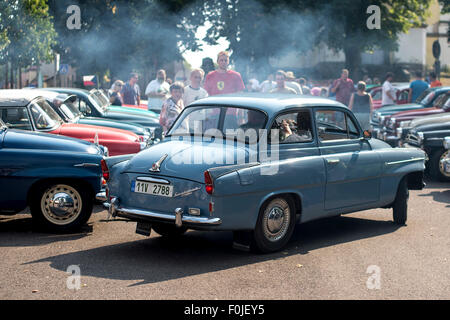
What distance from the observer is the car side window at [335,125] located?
28.0 ft

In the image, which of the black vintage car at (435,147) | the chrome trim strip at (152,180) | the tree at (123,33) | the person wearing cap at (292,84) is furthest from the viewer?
the tree at (123,33)

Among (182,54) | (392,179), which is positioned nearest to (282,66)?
(182,54)

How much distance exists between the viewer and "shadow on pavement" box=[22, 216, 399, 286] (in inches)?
268

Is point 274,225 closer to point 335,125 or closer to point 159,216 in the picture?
point 159,216

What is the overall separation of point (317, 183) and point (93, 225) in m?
2.83

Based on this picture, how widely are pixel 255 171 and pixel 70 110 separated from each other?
20.9 ft

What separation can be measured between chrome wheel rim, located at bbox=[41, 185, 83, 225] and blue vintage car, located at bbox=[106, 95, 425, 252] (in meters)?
0.87

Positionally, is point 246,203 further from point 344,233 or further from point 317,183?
point 344,233

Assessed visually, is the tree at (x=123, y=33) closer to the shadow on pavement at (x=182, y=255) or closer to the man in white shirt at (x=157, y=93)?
the man in white shirt at (x=157, y=93)

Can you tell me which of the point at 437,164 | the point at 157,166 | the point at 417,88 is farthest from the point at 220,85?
the point at 417,88

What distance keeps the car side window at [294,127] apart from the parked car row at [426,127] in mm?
5713

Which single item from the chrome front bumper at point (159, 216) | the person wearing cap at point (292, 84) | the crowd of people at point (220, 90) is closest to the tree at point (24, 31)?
the crowd of people at point (220, 90)

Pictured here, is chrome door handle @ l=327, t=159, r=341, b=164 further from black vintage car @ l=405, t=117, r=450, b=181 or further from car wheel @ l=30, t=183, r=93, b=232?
black vintage car @ l=405, t=117, r=450, b=181

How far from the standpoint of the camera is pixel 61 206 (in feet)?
28.0
